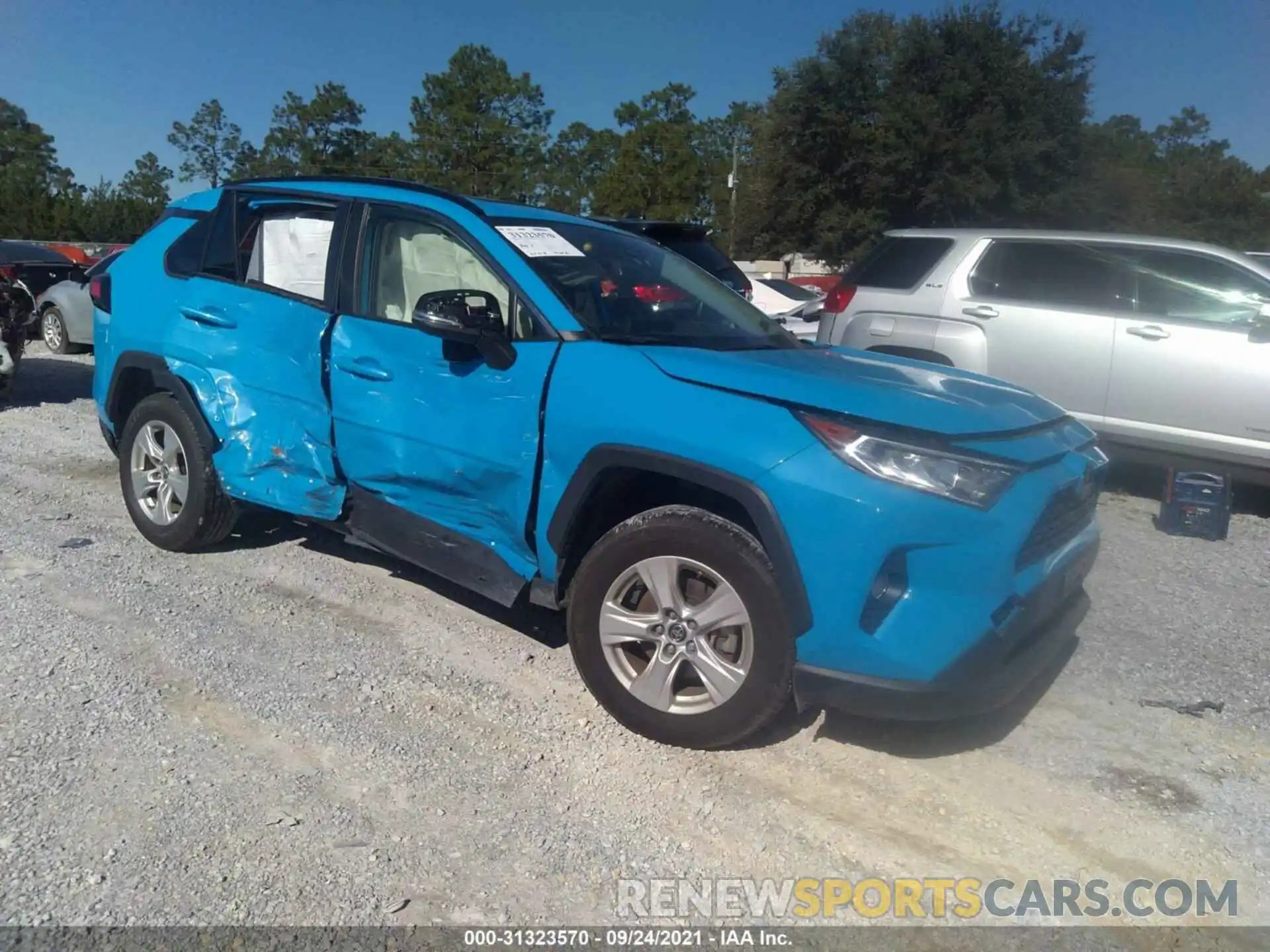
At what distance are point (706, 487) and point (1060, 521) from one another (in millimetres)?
1188

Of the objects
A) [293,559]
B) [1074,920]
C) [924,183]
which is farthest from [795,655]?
[924,183]

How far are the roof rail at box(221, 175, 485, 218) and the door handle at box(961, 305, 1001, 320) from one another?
4282mm

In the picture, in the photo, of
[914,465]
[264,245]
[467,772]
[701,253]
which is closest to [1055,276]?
[701,253]

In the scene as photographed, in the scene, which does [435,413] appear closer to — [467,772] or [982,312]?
[467,772]

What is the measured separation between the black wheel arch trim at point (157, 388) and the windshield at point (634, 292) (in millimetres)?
1744

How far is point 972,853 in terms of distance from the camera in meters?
2.87

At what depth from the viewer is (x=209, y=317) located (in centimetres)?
463

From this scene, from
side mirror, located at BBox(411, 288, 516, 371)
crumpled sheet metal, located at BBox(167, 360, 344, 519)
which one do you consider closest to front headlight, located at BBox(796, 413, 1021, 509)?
side mirror, located at BBox(411, 288, 516, 371)

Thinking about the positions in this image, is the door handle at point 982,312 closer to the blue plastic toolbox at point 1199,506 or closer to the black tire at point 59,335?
the blue plastic toolbox at point 1199,506

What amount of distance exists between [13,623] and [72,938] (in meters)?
2.21

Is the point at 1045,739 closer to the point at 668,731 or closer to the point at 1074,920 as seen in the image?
the point at 1074,920

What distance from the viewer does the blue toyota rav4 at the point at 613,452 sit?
2.93 meters

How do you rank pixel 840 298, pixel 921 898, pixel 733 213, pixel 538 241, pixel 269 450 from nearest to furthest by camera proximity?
1. pixel 921 898
2. pixel 538 241
3. pixel 269 450
4. pixel 840 298
5. pixel 733 213

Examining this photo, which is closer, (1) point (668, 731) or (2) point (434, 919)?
(2) point (434, 919)
